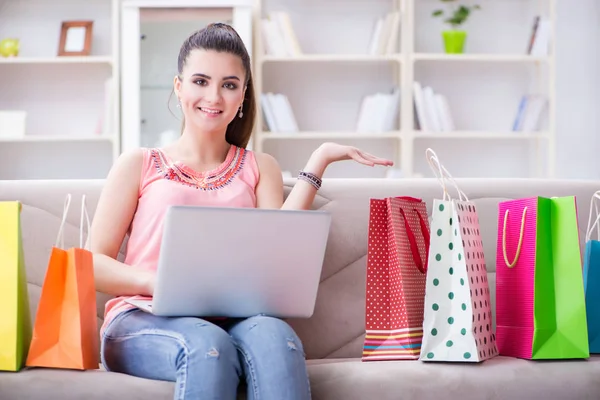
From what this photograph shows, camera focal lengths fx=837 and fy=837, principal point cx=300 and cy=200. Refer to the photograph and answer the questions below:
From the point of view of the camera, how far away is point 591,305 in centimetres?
170

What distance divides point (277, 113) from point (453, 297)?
2.98 m

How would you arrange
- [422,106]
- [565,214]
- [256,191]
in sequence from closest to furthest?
[565,214]
[256,191]
[422,106]

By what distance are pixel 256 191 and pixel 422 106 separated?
2733 mm

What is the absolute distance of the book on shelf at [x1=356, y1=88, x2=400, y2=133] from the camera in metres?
4.47

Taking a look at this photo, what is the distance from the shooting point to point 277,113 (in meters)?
4.46

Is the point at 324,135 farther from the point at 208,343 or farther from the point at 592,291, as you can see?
the point at 208,343

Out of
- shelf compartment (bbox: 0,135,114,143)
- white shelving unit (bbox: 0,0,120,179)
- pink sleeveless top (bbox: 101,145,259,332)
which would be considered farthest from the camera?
white shelving unit (bbox: 0,0,120,179)

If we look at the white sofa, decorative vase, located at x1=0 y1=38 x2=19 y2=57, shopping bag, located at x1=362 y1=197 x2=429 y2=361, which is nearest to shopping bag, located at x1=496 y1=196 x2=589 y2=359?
the white sofa

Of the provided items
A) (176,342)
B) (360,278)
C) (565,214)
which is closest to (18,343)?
(176,342)

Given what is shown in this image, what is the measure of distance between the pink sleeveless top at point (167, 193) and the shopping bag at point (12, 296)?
19cm

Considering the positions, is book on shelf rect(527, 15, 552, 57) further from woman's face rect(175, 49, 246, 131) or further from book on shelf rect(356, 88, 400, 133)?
woman's face rect(175, 49, 246, 131)

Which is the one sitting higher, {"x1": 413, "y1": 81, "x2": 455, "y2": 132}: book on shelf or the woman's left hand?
{"x1": 413, "y1": 81, "x2": 455, "y2": 132}: book on shelf

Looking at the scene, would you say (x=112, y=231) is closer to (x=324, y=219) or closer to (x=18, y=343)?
(x=18, y=343)

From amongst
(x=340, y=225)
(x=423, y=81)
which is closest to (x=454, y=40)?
(x=423, y=81)
